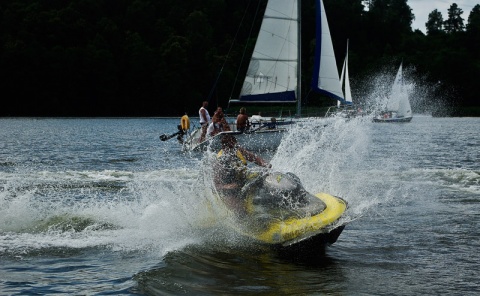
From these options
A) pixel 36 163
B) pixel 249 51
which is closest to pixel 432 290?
pixel 36 163

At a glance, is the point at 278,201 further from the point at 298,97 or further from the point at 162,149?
the point at 162,149

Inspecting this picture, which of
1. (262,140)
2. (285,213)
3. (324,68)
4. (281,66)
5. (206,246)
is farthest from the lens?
(324,68)

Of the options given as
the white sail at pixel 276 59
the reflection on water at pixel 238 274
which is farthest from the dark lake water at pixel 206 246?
the white sail at pixel 276 59

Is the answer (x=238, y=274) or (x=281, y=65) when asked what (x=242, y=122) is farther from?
(x=281, y=65)

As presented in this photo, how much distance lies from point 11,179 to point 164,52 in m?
96.7

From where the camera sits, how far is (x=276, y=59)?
36.8m

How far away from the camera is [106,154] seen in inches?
1275

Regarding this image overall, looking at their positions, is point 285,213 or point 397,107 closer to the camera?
point 285,213

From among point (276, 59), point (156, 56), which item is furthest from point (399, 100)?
point (276, 59)

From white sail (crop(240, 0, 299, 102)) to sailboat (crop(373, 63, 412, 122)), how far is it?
52.1m

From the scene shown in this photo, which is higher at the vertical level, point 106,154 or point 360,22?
point 360,22

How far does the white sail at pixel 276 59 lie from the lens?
1428 inches

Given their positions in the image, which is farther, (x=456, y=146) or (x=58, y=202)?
(x=456, y=146)

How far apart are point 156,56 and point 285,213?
10736 cm
